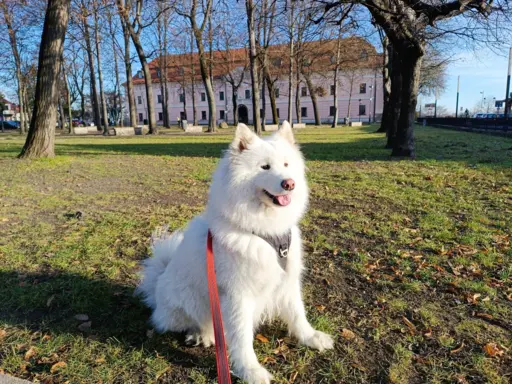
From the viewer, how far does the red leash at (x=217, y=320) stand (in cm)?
196

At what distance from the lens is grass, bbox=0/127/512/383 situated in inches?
94.2

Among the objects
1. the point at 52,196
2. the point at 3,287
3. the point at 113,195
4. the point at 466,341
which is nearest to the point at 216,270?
the point at 466,341

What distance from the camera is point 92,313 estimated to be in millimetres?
3033

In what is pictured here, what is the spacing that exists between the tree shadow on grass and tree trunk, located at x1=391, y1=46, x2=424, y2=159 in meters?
10.1

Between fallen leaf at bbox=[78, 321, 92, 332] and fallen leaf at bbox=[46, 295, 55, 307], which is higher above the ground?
fallen leaf at bbox=[46, 295, 55, 307]

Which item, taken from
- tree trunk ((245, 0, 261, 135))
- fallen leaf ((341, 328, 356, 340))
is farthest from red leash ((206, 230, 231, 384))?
tree trunk ((245, 0, 261, 135))

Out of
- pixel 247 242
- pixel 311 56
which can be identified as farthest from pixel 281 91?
pixel 247 242

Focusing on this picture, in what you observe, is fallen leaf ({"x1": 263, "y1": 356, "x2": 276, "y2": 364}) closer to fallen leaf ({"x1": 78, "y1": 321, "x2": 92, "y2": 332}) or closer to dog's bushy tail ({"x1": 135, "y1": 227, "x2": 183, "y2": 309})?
dog's bushy tail ({"x1": 135, "y1": 227, "x2": 183, "y2": 309})

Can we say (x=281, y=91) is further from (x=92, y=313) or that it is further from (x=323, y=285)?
(x=92, y=313)

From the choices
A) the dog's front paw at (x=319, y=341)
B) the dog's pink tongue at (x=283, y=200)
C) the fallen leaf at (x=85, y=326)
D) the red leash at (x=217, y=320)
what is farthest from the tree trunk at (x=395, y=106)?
the fallen leaf at (x=85, y=326)

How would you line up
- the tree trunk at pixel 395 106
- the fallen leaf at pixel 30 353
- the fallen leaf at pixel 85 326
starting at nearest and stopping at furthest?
the fallen leaf at pixel 30 353 < the fallen leaf at pixel 85 326 < the tree trunk at pixel 395 106

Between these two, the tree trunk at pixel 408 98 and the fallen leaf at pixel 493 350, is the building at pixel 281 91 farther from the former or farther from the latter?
the fallen leaf at pixel 493 350

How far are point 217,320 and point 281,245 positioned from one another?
0.63 metres

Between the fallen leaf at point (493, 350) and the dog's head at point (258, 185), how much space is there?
166cm
